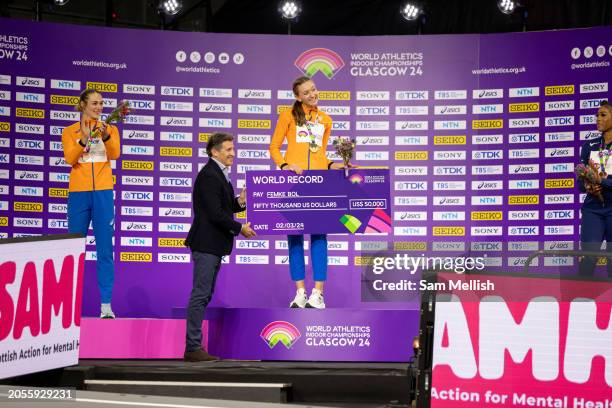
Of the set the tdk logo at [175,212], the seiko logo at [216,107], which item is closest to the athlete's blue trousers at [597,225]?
the seiko logo at [216,107]

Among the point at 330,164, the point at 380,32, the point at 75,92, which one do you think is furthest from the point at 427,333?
the point at 380,32

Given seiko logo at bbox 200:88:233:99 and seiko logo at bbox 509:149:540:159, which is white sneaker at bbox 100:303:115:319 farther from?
seiko logo at bbox 509:149:540:159

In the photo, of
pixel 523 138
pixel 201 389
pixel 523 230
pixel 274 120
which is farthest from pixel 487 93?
pixel 201 389

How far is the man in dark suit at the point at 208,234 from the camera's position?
6688 millimetres

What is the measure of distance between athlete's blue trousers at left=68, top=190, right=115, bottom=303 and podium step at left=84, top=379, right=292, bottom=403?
154cm

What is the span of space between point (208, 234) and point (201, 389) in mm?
1101

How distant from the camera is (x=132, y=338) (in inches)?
279

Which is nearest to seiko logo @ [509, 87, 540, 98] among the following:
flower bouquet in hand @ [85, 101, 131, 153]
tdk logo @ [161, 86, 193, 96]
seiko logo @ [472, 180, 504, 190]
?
seiko logo @ [472, 180, 504, 190]

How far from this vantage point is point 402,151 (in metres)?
10.1

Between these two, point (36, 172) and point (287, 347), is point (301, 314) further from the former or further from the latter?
point (36, 172)

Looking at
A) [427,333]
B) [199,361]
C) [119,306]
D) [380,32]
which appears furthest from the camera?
[380,32]

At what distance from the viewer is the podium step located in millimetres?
6238

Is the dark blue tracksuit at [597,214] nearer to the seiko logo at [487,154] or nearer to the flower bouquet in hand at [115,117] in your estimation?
the seiko logo at [487,154]

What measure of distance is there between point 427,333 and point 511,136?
5.86 metres
